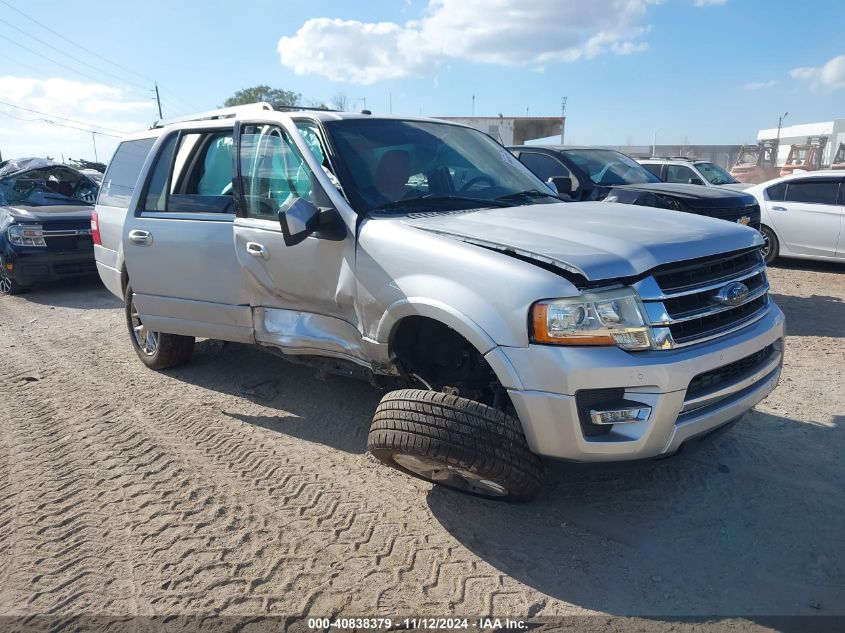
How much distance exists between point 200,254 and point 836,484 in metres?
4.01

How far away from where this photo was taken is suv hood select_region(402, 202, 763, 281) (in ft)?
8.31

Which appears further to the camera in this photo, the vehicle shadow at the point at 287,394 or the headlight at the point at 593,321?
the vehicle shadow at the point at 287,394

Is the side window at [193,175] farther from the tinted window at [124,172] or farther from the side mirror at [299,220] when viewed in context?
the side mirror at [299,220]

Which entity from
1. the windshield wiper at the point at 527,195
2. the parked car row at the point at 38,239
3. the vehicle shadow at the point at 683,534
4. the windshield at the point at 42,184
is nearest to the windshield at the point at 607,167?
the windshield wiper at the point at 527,195

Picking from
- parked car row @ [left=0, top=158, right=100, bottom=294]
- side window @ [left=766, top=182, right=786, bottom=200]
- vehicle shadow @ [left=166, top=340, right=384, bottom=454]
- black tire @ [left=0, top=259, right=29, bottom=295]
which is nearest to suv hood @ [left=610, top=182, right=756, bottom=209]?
side window @ [left=766, top=182, right=786, bottom=200]

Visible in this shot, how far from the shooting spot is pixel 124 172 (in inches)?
225

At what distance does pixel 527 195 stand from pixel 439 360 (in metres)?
1.32

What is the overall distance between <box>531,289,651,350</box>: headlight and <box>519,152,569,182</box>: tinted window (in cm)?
586

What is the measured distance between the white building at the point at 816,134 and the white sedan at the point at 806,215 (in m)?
23.7

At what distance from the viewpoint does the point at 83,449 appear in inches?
151

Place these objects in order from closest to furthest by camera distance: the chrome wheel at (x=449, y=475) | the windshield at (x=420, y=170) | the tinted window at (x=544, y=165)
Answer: the chrome wheel at (x=449, y=475) < the windshield at (x=420, y=170) < the tinted window at (x=544, y=165)

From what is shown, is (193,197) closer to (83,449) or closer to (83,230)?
(83,449)

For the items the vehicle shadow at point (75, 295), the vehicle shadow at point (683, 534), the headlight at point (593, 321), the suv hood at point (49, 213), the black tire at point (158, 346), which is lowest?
the vehicle shadow at point (75, 295)

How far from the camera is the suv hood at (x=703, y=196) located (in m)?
6.63
